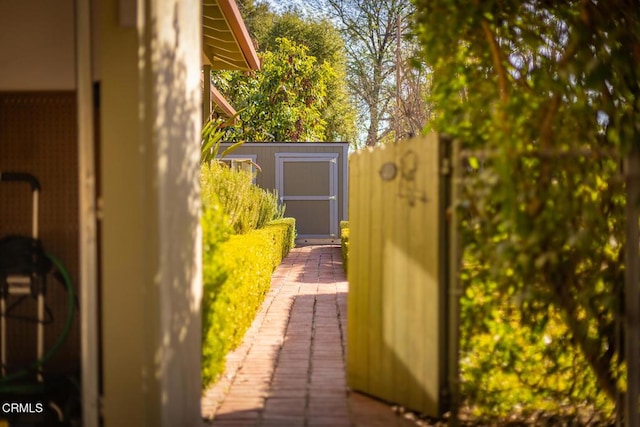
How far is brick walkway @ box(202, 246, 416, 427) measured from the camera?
4125 millimetres

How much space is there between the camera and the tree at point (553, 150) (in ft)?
11.9

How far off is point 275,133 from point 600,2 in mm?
20684

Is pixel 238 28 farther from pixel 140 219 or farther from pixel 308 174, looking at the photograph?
pixel 308 174

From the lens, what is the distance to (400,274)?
4.20m

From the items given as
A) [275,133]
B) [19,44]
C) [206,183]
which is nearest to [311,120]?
[275,133]

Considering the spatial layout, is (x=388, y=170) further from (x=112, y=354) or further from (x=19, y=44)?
(x=19, y=44)

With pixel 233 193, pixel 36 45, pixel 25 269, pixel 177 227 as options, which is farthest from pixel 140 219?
pixel 233 193

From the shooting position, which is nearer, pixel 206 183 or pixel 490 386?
pixel 490 386

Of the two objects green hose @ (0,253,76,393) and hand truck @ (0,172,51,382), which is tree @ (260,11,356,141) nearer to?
hand truck @ (0,172,51,382)

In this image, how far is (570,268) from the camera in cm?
382

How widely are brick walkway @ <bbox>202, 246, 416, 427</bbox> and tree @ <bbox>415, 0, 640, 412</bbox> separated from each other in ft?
3.47

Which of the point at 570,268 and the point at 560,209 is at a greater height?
the point at 560,209

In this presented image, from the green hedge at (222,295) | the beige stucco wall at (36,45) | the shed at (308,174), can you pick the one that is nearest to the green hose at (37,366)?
the green hedge at (222,295)

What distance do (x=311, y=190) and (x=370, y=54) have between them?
14.0m
